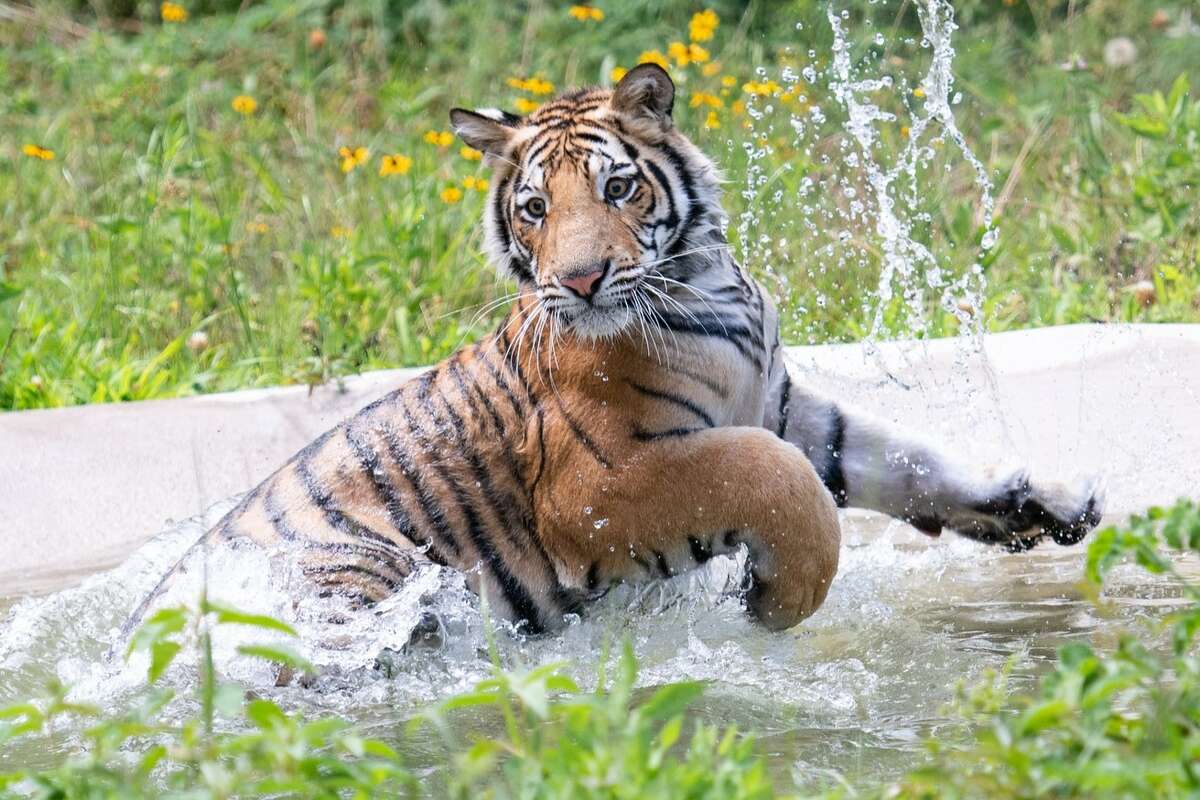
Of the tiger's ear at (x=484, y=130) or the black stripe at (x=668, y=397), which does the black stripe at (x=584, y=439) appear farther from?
the tiger's ear at (x=484, y=130)

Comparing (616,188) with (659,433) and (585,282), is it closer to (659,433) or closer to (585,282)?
(585,282)

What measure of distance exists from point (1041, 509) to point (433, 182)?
3.16 metres

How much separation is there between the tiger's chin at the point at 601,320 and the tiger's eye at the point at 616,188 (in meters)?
0.24

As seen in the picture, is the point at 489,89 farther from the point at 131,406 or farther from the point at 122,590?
the point at 122,590

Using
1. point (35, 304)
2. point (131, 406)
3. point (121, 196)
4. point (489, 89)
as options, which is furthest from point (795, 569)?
point (489, 89)

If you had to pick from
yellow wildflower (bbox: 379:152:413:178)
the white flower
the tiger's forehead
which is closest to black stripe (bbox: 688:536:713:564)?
the tiger's forehead

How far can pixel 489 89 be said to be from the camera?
25.1 ft

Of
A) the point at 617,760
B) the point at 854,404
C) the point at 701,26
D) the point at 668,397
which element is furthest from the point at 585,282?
the point at 701,26

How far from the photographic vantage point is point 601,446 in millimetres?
3254

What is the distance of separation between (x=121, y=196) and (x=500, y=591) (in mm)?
3628

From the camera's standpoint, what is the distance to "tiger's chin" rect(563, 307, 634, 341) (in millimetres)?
3193

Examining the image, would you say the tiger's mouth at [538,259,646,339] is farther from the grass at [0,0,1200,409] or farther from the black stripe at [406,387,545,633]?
the grass at [0,0,1200,409]

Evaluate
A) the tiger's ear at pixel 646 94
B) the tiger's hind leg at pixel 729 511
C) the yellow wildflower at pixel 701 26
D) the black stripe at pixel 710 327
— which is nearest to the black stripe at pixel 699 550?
the tiger's hind leg at pixel 729 511

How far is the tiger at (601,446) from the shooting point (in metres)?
3.19
